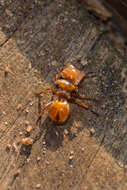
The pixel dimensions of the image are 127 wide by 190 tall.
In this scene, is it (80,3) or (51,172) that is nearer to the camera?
(51,172)

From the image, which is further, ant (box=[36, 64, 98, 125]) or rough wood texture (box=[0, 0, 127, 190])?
ant (box=[36, 64, 98, 125])

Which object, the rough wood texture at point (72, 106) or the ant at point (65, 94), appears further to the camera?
the ant at point (65, 94)

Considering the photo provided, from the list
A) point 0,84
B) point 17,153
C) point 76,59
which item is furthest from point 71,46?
point 17,153

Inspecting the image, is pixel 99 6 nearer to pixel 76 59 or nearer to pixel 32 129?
pixel 76 59
